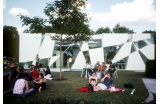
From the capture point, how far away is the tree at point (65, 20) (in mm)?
9906

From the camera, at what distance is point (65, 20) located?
33.1 ft

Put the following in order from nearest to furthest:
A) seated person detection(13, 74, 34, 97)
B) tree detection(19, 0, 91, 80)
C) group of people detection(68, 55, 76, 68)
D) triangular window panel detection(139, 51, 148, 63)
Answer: seated person detection(13, 74, 34, 97) → tree detection(19, 0, 91, 80) → triangular window panel detection(139, 51, 148, 63) → group of people detection(68, 55, 76, 68)

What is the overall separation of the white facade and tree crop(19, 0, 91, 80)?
7.43 m

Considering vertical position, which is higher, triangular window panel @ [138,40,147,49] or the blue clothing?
triangular window panel @ [138,40,147,49]

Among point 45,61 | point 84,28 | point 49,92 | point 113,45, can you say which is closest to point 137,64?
point 113,45

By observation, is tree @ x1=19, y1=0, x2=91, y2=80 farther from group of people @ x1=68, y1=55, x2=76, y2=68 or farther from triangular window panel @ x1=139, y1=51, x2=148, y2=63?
triangular window panel @ x1=139, y1=51, x2=148, y2=63

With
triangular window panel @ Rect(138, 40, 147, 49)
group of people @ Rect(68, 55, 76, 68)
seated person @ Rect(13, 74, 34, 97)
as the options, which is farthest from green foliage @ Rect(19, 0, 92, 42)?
triangular window panel @ Rect(138, 40, 147, 49)

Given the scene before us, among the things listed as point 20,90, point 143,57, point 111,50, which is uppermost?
point 111,50

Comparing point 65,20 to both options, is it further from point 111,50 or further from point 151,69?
point 111,50

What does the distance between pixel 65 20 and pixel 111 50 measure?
10491 millimetres

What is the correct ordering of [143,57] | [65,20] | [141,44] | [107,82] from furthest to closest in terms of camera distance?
[141,44], [143,57], [65,20], [107,82]

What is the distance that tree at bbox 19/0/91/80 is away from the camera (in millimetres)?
9906

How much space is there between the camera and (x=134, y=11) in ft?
27.6

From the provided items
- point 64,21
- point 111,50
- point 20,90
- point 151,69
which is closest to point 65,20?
point 64,21
